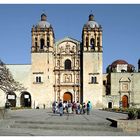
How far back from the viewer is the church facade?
183ft

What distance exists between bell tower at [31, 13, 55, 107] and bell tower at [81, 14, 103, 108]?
475 centimetres

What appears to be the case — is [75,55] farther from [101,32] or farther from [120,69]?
[120,69]

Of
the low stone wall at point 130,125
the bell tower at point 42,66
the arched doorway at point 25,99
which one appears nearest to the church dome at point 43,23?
the bell tower at point 42,66

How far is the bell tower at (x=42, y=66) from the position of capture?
55.5 metres

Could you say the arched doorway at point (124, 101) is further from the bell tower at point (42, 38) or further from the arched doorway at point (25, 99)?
the arched doorway at point (25, 99)

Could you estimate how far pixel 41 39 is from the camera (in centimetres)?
5756

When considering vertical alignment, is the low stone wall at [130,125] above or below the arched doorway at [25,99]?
below

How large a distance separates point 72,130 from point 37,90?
125ft

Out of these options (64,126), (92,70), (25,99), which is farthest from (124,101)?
(64,126)

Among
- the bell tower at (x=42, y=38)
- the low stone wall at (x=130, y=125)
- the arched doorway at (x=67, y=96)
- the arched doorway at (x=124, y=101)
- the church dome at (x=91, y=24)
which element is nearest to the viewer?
the low stone wall at (x=130, y=125)

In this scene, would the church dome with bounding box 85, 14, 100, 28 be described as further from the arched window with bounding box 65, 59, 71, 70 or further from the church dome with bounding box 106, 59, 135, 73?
the church dome with bounding box 106, 59, 135, 73

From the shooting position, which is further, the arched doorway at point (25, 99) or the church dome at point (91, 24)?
the church dome at point (91, 24)

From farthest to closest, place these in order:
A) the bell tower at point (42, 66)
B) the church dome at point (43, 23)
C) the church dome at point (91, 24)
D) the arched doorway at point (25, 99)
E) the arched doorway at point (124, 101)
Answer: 1. the arched doorway at point (124, 101)
2. the church dome at point (91, 24)
3. the church dome at point (43, 23)
4. the arched doorway at point (25, 99)
5. the bell tower at point (42, 66)

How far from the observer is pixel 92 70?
56.2 metres
